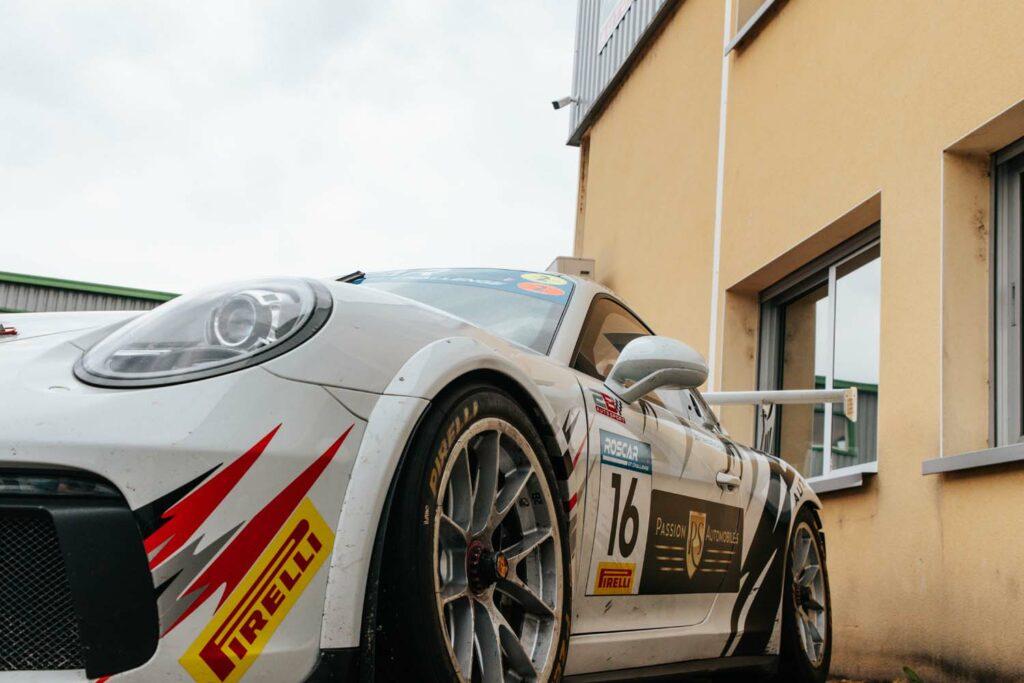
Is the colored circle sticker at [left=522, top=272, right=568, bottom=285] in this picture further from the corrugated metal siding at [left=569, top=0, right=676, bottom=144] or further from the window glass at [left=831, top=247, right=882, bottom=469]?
the corrugated metal siding at [left=569, top=0, right=676, bottom=144]

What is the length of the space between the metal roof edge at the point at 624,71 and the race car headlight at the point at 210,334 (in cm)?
960

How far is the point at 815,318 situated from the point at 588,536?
17.4 ft

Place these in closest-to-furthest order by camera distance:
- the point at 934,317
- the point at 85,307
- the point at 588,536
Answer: the point at 588,536
the point at 934,317
the point at 85,307

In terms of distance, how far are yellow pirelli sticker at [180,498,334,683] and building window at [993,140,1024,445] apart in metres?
4.12

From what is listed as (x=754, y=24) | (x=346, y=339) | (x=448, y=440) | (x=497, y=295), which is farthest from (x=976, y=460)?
(x=754, y=24)

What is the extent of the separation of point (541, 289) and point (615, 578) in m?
1.04

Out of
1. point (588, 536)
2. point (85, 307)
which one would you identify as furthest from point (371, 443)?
point (85, 307)

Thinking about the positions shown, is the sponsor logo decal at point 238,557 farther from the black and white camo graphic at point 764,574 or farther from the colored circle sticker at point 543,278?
the black and white camo graphic at point 764,574

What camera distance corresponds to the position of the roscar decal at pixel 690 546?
11.3 feet

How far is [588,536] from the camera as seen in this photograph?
305cm

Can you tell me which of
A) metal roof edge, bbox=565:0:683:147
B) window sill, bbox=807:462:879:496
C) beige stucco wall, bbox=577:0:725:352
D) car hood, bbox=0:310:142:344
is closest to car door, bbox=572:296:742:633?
car hood, bbox=0:310:142:344

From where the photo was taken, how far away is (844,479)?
6.26m

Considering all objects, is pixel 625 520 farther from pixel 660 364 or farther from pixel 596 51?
pixel 596 51

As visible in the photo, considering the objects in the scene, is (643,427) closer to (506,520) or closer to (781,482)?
(506,520)
